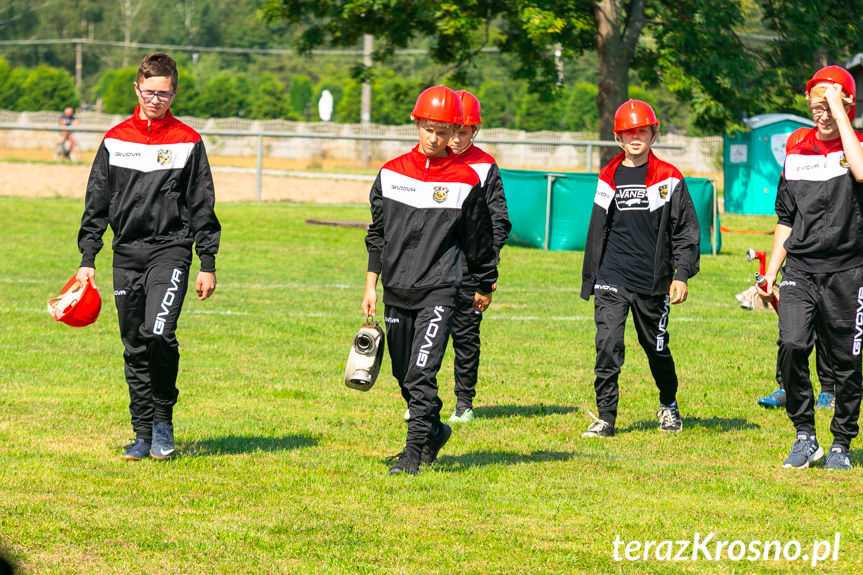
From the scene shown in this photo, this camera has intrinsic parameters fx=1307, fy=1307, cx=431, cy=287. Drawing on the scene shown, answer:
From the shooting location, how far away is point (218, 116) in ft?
252

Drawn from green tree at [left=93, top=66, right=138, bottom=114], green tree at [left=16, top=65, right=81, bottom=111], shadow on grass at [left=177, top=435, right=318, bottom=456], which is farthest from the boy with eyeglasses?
green tree at [left=16, top=65, right=81, bottom=111]

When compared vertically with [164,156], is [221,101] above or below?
Result: below

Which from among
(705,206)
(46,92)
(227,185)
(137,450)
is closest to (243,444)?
(137,450)

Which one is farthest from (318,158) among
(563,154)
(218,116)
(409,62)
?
(409,62)

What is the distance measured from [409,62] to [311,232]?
7360cm

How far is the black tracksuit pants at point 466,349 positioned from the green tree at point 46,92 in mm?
70449

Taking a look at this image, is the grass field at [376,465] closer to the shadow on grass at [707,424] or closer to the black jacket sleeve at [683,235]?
the shadow on grass at [707,424]

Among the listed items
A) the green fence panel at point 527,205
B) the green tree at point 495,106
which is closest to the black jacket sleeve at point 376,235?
the green fence panel at point 527,205

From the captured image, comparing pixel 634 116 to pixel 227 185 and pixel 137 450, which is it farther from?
pixel 227 185

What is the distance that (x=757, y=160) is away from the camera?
3072 centimetres

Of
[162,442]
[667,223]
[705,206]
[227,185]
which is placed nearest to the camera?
[162,442]

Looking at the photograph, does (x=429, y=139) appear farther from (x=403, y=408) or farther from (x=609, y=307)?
(x=403, y=408)

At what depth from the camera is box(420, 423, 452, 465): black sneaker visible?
6977 millimetres

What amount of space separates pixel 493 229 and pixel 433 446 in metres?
1.58
